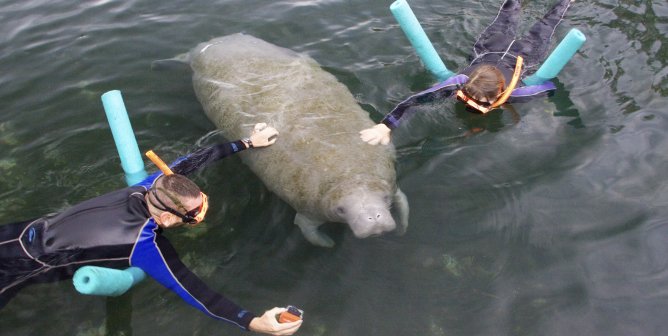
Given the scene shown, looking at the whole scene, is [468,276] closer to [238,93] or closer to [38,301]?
[238,93]

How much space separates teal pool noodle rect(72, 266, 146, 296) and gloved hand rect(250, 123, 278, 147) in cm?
172

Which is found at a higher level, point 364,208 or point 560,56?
point 560,56

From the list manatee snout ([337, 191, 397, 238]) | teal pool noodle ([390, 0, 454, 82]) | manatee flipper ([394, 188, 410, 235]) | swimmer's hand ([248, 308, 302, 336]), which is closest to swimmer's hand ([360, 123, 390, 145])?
manatee flipper ([394, 188, 410, 235])

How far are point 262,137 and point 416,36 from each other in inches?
91.8

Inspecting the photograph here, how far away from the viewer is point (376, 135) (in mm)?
5035

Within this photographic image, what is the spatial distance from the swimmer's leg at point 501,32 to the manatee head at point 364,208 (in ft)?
11.8

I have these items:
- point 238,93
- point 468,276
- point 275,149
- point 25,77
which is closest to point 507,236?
point 468,276

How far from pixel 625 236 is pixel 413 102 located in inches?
102

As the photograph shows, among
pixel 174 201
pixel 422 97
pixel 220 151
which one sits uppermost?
pixel 174 201

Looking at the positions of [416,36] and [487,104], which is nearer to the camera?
[487,104]

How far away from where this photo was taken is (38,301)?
14.8 feet

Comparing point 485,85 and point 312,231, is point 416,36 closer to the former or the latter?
point 485,85

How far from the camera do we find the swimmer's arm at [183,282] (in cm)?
365

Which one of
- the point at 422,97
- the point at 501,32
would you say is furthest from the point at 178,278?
the point at 501,32
